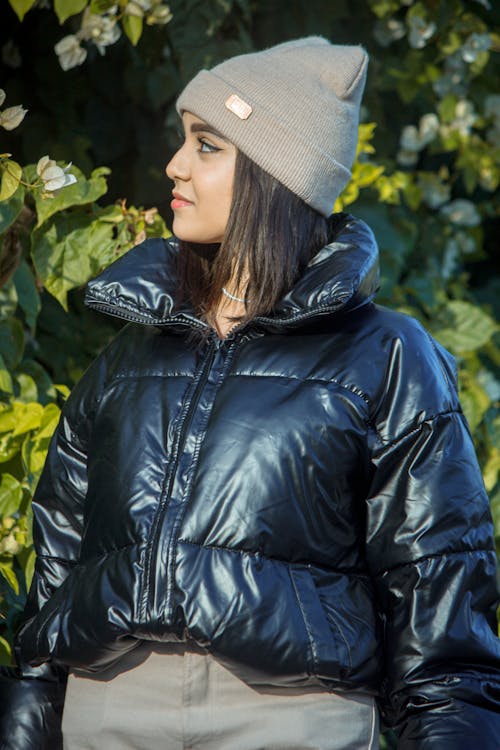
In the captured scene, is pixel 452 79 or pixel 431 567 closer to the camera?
pixel 431 567

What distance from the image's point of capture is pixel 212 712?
59.6 inches

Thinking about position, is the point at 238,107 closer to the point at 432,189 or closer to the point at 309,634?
the point at 309,634

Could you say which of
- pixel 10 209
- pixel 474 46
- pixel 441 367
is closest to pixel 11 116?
pixel 10 209

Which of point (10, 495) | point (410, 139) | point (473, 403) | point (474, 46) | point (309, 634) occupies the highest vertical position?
point (309, 634)

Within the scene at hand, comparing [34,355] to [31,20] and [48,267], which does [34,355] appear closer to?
[48,267]

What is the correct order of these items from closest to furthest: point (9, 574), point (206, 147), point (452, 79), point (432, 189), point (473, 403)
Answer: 1. point (206, 147)
2. point (9, 574)
3. point (473, 403)
4. point (452, 79)
5. point (432, 189)

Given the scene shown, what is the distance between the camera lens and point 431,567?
1504 millimetres

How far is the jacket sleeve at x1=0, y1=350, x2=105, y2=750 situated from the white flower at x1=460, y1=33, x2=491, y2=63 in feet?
6.50

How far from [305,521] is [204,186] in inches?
20.5

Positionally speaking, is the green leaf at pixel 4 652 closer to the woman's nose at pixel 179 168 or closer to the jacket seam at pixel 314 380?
the jacket seam at pixel 314 380

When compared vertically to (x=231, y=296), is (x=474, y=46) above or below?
below

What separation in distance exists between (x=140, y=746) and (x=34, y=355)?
52.4 inches

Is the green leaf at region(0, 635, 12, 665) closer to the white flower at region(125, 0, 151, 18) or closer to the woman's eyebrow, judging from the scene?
the woman's eyebrow

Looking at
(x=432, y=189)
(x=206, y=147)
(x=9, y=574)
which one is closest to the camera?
(x=206, y=147)
